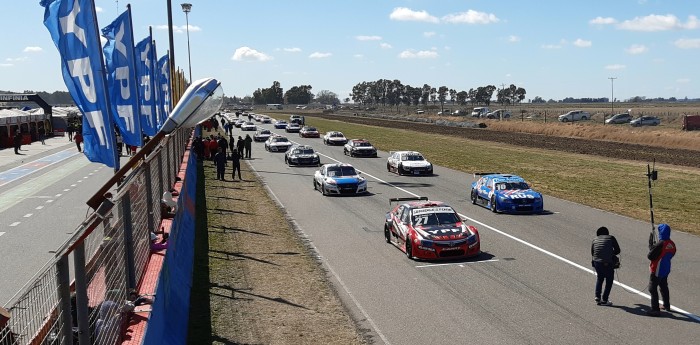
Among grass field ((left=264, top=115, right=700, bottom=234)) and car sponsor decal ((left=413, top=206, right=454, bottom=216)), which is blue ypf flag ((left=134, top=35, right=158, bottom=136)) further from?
grass field ((left=264, top=115, right=700, bottom=234))

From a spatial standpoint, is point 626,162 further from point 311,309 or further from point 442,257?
point 311,309

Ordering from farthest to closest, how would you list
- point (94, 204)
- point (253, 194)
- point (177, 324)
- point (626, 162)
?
point (626, 162) → point (253, 194) → point (177, 324) → point (94, 204)

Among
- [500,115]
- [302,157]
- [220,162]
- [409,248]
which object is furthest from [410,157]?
[500,115]

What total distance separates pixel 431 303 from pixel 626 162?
116 ft

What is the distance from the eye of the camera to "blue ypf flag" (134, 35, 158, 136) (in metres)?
26.0

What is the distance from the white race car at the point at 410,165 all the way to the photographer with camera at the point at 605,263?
936 inches

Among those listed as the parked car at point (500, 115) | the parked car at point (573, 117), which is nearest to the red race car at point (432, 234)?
the parked car at point (573, 117)

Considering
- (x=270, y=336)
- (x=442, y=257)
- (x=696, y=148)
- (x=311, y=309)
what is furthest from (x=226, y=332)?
(x=696, y=148)

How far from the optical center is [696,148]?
57219 mm

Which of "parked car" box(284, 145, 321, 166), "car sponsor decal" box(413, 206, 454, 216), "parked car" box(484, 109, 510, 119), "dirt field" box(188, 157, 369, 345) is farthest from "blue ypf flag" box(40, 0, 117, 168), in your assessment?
"parked car" box(484, 109, 510, 119)

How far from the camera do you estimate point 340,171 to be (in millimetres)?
30359

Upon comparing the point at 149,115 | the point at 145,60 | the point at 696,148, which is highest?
the point at 145,60

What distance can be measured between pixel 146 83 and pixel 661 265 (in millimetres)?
20384

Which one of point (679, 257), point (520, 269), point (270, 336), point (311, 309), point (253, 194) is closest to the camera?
point (270, 336)
